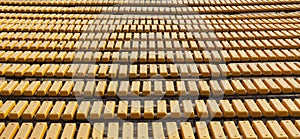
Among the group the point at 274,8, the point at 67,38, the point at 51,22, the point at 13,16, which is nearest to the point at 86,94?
the point at 67,38

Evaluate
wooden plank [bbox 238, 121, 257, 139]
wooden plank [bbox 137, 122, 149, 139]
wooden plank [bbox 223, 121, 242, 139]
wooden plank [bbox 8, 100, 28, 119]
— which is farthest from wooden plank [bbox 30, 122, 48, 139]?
wooden plank [bbox 238, 121, 257, 139]

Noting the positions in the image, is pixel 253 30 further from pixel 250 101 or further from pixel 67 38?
pixel 67 38

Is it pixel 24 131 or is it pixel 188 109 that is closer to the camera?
pixel 24 131

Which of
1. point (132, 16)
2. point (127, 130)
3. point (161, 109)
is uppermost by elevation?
point (132, 16)

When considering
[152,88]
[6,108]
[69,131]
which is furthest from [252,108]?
[6,108]

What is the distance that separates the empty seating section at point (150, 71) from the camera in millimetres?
3270

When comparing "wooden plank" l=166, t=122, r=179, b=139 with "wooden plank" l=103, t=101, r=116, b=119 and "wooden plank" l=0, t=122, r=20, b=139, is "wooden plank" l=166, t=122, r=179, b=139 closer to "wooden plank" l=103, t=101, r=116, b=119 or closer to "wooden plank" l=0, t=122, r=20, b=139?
"wooden plank" l=103, t=101, r=116, b=119

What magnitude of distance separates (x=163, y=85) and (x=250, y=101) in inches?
41.0

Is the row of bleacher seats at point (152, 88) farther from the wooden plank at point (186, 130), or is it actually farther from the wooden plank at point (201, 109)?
the wooden plank at point (186, 130)

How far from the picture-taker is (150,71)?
414cm

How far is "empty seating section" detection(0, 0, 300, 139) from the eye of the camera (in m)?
3.27

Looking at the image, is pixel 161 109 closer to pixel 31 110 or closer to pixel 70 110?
pixel 70 110

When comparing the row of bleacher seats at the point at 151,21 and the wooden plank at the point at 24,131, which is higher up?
the row of bleacher seats at the point at 151,21

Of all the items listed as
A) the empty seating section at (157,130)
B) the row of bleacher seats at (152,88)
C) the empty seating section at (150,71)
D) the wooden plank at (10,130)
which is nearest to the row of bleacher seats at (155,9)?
the empty seating section at (150,71)
